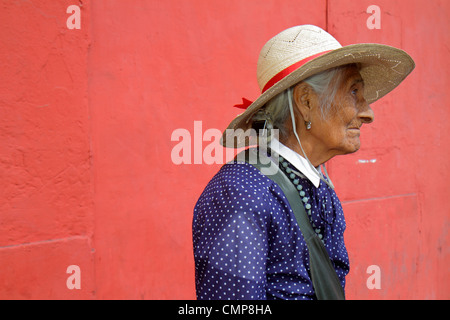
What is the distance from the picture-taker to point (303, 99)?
5.50 feet

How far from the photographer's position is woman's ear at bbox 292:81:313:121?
1.66 meters

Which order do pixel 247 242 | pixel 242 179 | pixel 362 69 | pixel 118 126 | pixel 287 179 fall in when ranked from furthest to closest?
pixel 118 126 < pixel 362 69 < pixel 287 179 < pixel 242 179 < pixel 247 242

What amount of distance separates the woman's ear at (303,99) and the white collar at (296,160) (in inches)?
5.6

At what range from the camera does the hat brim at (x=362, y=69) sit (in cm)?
157

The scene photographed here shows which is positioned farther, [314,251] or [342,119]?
[342,119]

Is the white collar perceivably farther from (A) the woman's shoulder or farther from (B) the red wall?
(B) the red wall

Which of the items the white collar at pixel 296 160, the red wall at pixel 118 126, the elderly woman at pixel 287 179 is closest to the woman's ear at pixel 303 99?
the elderly woman at pixel 287 179

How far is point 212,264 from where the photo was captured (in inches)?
51.1

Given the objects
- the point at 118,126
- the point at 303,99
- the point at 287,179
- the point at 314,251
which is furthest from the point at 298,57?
the point at 118,126

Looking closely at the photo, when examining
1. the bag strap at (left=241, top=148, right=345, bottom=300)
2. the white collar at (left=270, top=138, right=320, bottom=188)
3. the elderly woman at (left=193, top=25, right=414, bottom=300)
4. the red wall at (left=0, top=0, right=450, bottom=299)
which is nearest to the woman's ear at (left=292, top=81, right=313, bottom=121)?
the elderly woman at (left=193, top=25, right=414, bottom=300)

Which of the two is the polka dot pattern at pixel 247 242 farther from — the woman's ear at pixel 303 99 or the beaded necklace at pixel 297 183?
the woman's ear at pixel 303 99

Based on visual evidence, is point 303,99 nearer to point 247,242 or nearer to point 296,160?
point 296,160

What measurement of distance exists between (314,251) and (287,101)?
1.85 feet

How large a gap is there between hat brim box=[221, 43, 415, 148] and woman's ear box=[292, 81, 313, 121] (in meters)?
0.04
